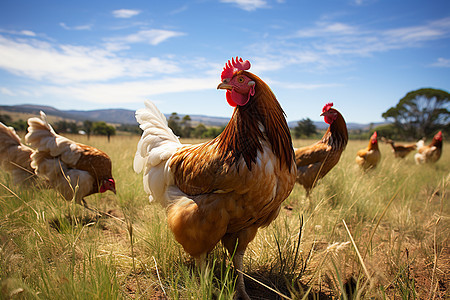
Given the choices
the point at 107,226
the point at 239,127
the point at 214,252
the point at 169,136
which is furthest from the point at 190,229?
the point at 107,226

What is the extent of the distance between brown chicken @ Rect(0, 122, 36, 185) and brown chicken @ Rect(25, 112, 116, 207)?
0.51 m

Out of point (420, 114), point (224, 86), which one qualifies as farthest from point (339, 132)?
point (420, 114)

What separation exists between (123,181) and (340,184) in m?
4.42

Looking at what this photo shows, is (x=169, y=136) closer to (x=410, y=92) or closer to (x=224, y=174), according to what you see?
(x=224, y=174)

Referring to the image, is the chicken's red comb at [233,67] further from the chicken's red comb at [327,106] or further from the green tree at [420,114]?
the green tree at [420,114]

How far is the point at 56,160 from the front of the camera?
12.8 feet

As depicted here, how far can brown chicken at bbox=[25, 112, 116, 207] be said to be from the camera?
152 inches

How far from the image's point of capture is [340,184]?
15.9ft

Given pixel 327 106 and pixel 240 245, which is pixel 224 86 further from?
pixel 327 106

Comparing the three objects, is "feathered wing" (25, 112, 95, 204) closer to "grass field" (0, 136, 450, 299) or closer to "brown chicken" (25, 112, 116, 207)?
"brown chicken" (25, 112, 116, 207)

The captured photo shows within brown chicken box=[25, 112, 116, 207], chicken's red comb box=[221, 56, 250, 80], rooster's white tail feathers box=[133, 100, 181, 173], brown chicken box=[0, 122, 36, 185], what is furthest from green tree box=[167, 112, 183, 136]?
chicken's red comb box=[221, 56, 250, 80]

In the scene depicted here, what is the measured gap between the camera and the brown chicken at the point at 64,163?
3865 millimetres

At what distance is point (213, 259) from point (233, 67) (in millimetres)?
1993

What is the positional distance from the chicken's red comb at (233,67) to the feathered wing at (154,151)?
1.07m
